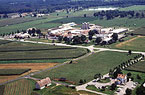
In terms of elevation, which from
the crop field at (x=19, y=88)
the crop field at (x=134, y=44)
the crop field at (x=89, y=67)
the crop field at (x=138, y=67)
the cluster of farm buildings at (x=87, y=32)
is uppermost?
the cluster of farm buildings at (x=87, y=32)

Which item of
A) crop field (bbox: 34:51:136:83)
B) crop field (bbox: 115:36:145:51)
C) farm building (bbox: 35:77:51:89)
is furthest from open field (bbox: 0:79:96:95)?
crop field (bbox: 115:36:145:51)

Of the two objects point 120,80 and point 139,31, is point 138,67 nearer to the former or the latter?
point 120,80

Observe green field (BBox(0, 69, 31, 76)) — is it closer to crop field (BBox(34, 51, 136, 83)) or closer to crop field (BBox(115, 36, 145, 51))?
crop field (BBox(34, 51, 136, 83))

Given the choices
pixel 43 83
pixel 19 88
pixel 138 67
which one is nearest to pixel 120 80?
pixel 138 67

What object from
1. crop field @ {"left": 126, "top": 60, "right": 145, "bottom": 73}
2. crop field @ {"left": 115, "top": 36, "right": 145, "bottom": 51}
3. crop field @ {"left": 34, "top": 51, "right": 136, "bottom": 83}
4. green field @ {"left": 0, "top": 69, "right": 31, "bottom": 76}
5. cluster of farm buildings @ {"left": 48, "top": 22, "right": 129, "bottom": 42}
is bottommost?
green field @ {"left": 0, "top": 69, "right": 31, "bottom": 76}

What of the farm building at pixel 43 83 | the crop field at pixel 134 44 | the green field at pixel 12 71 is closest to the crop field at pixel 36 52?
the green field at pixel 12 71

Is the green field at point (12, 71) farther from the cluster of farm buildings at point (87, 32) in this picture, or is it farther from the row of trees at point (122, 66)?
the cluster of farm buildings at point (87, 32)

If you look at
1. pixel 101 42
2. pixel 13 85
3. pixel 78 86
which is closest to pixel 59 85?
pixel 78 86
